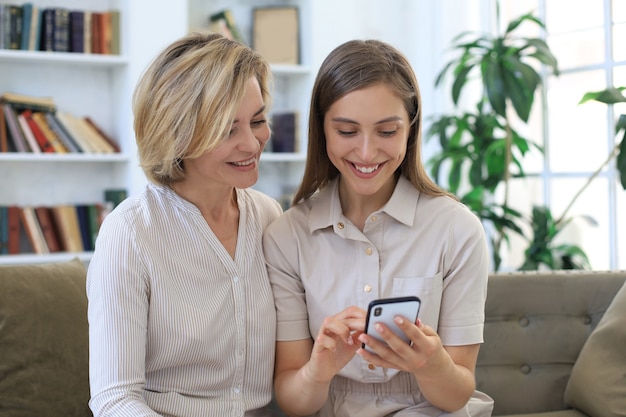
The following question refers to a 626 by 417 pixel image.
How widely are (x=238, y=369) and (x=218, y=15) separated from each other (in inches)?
120

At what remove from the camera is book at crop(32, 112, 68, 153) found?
3982 millimetres

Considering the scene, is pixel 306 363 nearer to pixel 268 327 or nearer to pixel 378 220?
pixel 268 327

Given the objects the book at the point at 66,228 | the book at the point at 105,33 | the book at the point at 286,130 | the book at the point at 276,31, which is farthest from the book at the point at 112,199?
the book at the point at 276,31

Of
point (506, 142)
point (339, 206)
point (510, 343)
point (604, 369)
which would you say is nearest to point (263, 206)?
point (339, 206)

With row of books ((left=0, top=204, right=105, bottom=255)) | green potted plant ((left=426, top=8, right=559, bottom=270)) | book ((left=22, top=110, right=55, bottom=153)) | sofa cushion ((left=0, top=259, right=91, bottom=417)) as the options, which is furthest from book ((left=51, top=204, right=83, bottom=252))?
sofa cushion ((left=0, top=259, right=91, bottom=417))

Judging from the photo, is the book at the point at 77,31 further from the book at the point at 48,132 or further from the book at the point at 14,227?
the book at the point at 14,227

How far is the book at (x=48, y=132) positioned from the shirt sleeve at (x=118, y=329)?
2500 mm

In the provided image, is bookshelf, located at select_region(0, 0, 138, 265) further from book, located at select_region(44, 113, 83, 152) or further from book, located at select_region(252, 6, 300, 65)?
book, located at select_region(252, 6, 300, 65)

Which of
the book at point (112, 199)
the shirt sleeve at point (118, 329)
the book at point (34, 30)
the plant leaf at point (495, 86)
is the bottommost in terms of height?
the shirt sleeve at point (118, 329)

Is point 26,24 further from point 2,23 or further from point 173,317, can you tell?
point 173,317

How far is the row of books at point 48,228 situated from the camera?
3.93 m

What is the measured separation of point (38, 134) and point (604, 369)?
9.66ft

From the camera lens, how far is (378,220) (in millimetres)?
1867

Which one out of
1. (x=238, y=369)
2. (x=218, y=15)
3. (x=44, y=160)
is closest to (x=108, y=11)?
(x=218, y=15)
